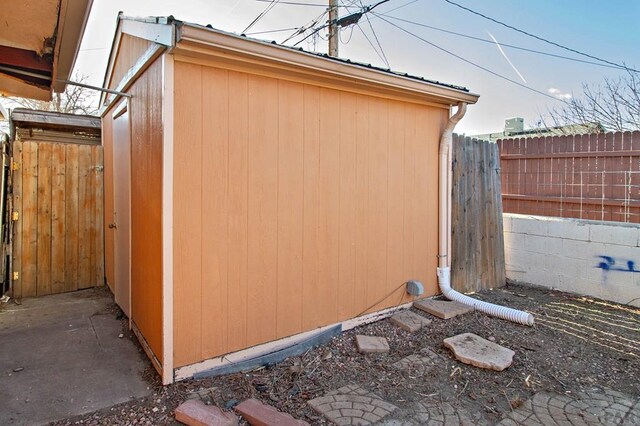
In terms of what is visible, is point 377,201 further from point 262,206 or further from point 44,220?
point 44,220

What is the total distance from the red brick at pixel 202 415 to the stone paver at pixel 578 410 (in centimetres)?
158

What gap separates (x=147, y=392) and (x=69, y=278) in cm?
304

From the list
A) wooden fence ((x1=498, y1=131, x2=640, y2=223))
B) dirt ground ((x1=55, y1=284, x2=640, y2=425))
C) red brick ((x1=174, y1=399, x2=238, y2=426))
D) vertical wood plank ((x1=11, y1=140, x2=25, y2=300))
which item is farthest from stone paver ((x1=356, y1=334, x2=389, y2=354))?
vertical wood plank ((x1=11, y1=140, x2=25, y2=300))

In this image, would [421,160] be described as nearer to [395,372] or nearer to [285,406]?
[395,372]

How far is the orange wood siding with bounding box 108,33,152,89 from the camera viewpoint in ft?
10.1

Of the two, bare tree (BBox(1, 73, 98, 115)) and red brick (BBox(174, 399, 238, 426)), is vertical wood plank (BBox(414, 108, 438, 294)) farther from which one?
bare tree (BBox(1, 73, 98, 115))

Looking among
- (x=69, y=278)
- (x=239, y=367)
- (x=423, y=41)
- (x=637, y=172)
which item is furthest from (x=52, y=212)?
(x=423, y=41)

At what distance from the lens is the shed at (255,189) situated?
2.60 meters

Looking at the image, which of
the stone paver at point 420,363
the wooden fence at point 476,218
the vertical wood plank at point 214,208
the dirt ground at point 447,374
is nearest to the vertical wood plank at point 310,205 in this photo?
the dirt ground at point 447,374

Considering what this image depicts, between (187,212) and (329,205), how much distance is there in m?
1.24

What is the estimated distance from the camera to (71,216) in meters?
4.77

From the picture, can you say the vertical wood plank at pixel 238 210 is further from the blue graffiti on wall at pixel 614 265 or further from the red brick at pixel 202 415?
the blue graffiti on wall at pixel 614 265

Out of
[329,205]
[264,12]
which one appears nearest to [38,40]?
[329,205]

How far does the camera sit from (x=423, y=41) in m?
8.76
